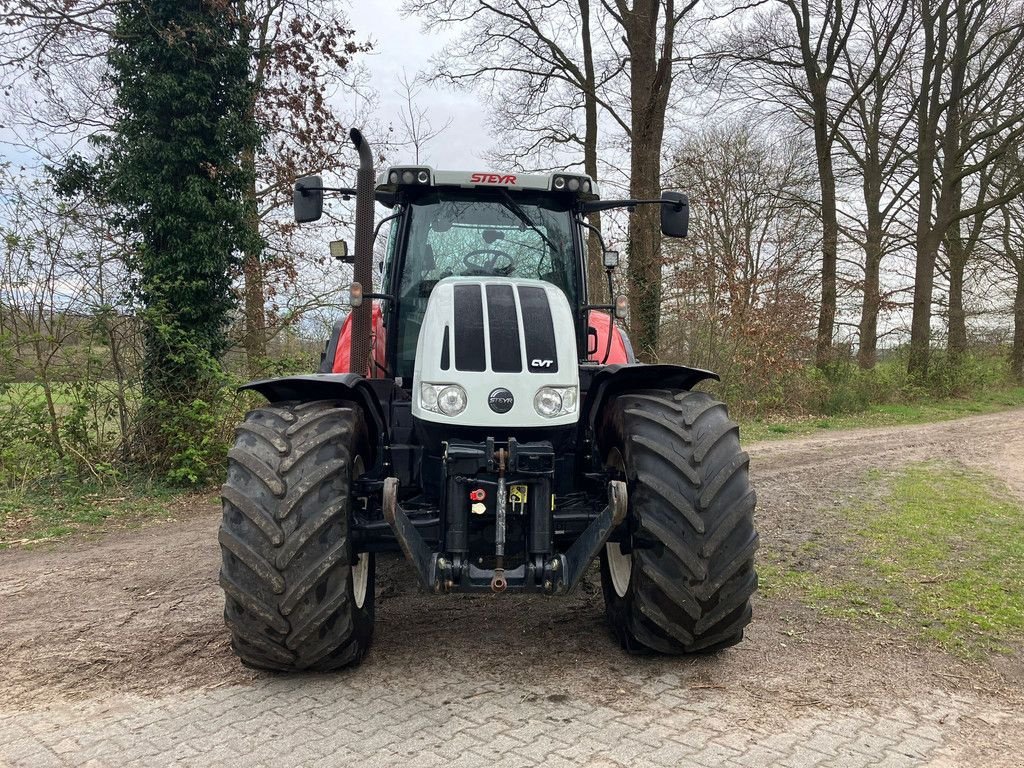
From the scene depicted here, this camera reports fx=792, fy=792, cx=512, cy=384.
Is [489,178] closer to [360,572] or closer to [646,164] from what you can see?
[360,572]

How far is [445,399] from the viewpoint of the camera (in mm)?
3500

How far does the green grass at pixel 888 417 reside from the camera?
45.6 ft

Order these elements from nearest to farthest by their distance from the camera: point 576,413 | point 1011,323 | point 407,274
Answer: point 576,413, point 407,274, point 1011,323

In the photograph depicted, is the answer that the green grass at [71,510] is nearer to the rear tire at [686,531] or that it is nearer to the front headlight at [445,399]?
the front headlight at [445,399]

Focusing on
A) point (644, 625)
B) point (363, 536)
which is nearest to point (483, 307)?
point (363, 536)

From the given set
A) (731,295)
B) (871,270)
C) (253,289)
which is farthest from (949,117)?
(253,289)

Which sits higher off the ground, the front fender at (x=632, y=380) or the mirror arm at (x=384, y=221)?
the mirror arm at (x=384, y=221)

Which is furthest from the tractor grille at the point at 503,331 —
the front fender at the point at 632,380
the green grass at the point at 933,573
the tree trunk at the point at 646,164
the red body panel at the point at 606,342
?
the tree trunk at the point at 646,164

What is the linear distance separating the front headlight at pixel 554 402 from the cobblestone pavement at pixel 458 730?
3.96 ft

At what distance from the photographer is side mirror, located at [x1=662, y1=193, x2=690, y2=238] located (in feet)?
15.1

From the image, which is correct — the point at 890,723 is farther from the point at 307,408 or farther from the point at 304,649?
the point at 307,408

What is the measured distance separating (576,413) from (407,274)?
1.51 meters

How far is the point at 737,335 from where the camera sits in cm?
1560

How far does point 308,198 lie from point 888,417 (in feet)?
49.8
